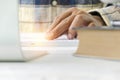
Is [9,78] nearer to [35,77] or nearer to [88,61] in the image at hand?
[35,77]

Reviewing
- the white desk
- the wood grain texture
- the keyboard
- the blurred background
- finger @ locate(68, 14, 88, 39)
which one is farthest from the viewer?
the blurred background

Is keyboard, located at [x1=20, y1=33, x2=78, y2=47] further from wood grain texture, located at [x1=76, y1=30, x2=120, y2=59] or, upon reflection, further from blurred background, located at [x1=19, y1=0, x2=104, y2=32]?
blurred background, located at [x1=19, y1=0, x2=104, y2=32]

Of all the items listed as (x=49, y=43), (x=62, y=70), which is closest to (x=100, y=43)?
(x=62, y=70)

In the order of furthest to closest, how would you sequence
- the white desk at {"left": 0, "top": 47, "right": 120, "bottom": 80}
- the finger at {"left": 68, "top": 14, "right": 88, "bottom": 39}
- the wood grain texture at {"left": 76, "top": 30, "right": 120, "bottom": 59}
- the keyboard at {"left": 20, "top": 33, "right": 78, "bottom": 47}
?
the finger at {"left": 68, "top": 14, "right": 88, "bottom": 39}, the keyboard at {"left": 20, "top": 33, "right": 78, "bottom": 47}, the wood grain texture at {"left": 76, "top": 30, "right": 120, "bottom": 59}, the white desk at {"left": 0, "top": 47, "right": 120, "bottom": 80}

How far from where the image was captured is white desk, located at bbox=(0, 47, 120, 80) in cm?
32

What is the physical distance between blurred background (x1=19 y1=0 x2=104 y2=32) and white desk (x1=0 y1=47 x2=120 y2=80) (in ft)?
4.06

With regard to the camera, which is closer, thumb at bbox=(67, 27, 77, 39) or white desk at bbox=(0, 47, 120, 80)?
white desk at bbox=(0, 47, 120, 80)

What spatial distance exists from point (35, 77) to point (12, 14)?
0.28ft

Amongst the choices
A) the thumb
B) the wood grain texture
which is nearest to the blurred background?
the thumb

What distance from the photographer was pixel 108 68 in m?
0.36

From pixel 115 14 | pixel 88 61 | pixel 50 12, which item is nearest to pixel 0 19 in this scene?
pixel 88 61

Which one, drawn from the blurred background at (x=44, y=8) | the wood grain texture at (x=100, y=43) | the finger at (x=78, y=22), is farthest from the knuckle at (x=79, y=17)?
the blurred background at (x=44, y=8)

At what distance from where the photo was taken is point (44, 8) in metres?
1.72

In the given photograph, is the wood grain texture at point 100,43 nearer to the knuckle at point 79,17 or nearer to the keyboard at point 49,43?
the keyboard at point 49,43
